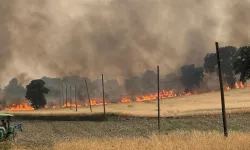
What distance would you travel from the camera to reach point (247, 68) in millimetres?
47875

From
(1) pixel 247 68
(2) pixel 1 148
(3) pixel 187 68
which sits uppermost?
(3) pixel 187 68

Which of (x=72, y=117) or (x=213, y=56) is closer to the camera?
(x=72, y=117)

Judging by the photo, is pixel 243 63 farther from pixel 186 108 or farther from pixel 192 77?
pixel 192 77

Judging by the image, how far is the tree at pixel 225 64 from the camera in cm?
16775

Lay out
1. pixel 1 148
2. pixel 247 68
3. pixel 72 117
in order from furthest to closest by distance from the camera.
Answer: pixel 72 117 → pixel 247 68 → pixel 1 148

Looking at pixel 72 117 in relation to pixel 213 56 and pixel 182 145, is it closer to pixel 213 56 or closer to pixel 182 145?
pixel 182 145

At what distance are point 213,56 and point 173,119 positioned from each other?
11302 cm

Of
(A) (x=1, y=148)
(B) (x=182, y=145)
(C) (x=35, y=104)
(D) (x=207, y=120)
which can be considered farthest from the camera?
(C) (x=35, y=104)

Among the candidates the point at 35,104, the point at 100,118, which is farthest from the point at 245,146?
the point at 35,104

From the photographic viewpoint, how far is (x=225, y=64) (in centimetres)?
16950

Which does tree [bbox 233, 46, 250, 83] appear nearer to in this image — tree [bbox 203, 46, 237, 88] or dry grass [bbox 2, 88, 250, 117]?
dry grass [bbox 2, 88, 250, 117]

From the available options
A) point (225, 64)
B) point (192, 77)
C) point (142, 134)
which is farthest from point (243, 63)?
point (192, 77)

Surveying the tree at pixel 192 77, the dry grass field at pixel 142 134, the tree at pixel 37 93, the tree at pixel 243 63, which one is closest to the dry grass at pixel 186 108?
the dry grass field at pixel 142 134

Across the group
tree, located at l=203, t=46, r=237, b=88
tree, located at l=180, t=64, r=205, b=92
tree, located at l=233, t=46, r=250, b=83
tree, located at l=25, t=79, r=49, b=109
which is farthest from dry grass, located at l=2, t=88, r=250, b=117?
tree, located at l=180, t=64, r=205, b=92
